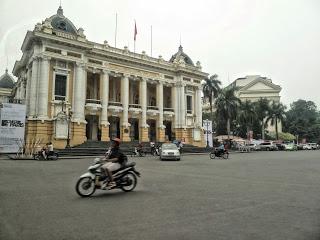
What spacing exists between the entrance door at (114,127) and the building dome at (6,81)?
31.5 meters

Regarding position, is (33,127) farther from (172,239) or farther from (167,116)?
(172,239)

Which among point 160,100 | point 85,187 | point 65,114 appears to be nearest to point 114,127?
point 160,100

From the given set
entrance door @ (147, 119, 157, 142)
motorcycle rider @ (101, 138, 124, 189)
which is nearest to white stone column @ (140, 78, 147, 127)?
entrance door @ (147, 119, 157, 142)

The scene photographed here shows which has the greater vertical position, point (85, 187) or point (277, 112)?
point (277, 112)

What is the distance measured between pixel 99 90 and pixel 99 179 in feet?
112

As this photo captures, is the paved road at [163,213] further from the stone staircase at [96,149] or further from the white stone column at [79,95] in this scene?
the white stone column at [79,95]

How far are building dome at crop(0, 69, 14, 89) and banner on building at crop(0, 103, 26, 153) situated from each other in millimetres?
38391

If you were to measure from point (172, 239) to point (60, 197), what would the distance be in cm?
425

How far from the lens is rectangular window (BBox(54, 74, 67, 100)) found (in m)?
34.4

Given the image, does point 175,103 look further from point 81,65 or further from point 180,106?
point 81,65

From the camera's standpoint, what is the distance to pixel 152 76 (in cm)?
4384

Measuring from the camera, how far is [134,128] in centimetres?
4369

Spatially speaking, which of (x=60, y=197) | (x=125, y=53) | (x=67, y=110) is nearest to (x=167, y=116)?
(x=125, y=53)

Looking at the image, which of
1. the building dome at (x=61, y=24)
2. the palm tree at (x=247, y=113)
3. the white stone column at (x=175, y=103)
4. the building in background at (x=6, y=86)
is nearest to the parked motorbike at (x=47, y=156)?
the building dome at (x=61, y=24)
